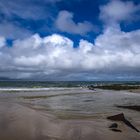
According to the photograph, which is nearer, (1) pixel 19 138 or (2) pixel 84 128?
(1) pixel 19 138

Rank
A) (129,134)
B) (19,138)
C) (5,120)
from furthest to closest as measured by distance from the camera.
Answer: (5,120), (129,134), (19,138)

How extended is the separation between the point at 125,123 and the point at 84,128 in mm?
2398

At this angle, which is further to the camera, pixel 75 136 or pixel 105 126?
pixel 105 126

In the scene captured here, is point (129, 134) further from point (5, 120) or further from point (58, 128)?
point (5, 120)

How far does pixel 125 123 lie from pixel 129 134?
1.80 metres

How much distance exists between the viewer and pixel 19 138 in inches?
327

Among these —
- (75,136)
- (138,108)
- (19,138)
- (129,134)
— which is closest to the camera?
(19,138)

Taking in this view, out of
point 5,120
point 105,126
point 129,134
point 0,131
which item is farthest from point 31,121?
point 129,134

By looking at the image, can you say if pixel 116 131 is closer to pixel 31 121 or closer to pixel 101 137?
pixel 101 137

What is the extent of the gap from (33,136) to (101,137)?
2.30 meters

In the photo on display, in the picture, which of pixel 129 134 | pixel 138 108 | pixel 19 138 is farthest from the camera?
pixel 138 108

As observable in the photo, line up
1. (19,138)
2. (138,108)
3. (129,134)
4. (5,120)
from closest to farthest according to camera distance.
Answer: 1. (19,138)
2. (129,134)
3. (5,120)
4. (138,108)

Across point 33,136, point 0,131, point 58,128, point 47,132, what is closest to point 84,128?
point 58,128

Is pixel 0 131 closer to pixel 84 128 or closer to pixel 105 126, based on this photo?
pixel 84 128
